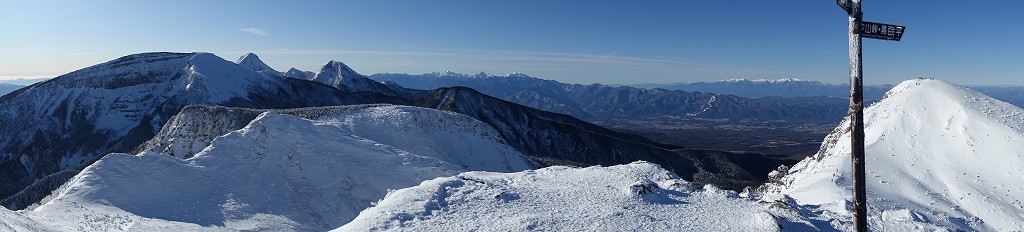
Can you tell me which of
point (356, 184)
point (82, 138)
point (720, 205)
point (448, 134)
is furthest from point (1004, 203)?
point (82, 138)

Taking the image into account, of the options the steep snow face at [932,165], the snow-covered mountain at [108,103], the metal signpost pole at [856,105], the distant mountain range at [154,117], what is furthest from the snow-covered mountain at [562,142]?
the metal signpost pole at [856,105]

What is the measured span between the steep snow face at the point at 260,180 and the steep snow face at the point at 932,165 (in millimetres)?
23487

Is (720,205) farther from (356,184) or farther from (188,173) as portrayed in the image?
(188,173)

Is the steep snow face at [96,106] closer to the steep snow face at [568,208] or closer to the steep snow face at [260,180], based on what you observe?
the steep snow face at [260,180]

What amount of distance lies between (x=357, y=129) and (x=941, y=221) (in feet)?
131

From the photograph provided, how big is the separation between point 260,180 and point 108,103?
89.1 meters

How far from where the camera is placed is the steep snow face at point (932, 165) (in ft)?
80.3

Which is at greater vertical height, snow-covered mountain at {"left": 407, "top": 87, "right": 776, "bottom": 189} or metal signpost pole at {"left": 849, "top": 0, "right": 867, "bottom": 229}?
metal signpost pole at {"left": 849, "top": 0, "right": 867, "bottom": 229}

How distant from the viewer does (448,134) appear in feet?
173

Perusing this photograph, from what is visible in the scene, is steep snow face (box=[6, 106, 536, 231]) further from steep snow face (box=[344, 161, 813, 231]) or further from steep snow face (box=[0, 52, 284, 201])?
steep snow face (box=[0, 52, 284, 201])

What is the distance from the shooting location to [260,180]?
33969 millimetres

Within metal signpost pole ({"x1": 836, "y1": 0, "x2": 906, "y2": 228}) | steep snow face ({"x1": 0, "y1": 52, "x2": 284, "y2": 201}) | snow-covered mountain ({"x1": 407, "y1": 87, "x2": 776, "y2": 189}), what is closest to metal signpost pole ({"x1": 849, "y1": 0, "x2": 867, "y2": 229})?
metal signpost pole ({"x1": 836, "y1": 0, "x2": 906, "y2": 228})

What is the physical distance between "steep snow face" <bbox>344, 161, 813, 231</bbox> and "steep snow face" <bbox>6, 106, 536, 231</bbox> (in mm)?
12688

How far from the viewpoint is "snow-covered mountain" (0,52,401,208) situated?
86.9 meters
